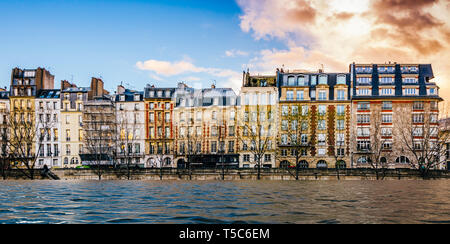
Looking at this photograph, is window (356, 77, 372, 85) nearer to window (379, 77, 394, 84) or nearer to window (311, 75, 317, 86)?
window (379, 77, 394, 84)

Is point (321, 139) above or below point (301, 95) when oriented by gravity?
below

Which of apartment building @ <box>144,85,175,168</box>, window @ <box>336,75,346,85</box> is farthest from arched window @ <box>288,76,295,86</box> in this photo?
apartment building @ <box>144,85,175,168</box>

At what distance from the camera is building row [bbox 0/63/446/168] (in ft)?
224

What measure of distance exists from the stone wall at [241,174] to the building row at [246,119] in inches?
354

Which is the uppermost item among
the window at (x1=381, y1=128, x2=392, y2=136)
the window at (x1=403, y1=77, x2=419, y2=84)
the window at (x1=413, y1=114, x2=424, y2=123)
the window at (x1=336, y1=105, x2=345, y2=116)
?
the window at (x1=403, y1=77, x2=419, y2=84)

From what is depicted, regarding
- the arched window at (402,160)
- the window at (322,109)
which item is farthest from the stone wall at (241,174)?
the window at (322,109)

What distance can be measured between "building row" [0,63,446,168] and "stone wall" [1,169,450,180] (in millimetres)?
8999

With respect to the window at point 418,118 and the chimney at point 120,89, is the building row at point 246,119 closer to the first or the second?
the chimney at point 120,89

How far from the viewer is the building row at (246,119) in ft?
224

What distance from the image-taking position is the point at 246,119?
242 feet

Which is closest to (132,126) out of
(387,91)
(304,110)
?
(304,110)

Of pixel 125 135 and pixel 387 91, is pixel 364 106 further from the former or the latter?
pixel 125 135

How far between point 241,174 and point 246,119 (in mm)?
21670
